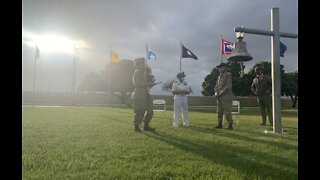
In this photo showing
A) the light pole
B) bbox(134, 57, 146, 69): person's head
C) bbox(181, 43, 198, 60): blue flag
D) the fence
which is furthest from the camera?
the fence

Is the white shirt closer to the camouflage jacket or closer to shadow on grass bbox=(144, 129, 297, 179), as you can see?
the camouflage jacket

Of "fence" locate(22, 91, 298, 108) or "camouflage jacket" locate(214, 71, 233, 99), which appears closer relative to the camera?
"camouflage jacket" locate(214, 71, 233, 99)

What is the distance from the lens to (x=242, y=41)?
8266mm

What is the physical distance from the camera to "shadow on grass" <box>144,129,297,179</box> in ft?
14.6

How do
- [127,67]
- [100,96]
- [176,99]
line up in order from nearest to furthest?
[176,99] → [127,67] → [100,96]

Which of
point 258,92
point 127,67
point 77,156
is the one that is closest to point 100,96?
point 127,67

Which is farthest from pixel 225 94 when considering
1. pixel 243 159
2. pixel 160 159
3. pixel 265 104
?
pixel 160 159

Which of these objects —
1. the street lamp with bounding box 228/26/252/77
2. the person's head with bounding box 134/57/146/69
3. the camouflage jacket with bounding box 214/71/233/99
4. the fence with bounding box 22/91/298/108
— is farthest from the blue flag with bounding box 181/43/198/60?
the fence with bounding box 22/91/298/108

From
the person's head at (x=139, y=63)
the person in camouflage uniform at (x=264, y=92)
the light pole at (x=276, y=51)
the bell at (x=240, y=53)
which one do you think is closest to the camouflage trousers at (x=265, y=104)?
the person in camouflage uniform at (x=264, y=92)

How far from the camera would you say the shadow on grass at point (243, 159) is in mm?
4441

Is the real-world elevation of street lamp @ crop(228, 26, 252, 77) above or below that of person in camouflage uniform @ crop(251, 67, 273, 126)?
above
